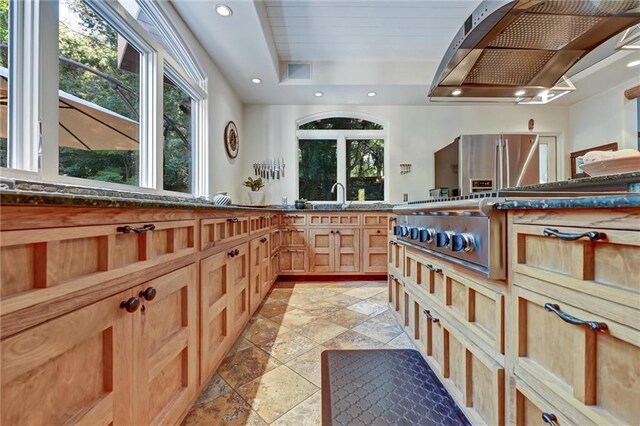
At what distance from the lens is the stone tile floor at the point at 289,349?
115cm

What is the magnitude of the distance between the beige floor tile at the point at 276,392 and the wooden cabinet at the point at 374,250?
Answer: 2067 millimetres

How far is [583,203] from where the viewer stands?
58 cm

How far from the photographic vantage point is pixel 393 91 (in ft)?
11.5

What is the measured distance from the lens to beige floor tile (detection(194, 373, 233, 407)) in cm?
121

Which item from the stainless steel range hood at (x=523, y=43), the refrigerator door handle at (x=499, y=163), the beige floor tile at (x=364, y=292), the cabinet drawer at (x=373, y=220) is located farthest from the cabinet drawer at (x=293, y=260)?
the refrigerator door handle at (x=499, y=163)

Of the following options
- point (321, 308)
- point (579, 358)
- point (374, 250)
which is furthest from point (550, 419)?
point (374, 250)

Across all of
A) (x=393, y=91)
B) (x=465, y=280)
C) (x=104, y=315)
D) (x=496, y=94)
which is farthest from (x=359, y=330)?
(x=393, y=91)

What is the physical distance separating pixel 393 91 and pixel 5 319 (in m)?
3.88

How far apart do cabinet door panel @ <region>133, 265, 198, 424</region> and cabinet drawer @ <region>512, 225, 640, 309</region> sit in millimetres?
1173

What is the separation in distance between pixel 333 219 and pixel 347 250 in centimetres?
44

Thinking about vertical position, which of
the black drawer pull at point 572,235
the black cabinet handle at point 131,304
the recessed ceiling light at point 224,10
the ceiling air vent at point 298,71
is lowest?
the black cabinet handle at point 131,304

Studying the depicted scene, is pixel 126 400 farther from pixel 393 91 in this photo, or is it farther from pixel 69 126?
pixel 393 91

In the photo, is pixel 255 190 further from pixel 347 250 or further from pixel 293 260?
pixel 347 250

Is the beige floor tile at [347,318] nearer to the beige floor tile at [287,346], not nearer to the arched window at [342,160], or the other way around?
the beige floor tile at [287,346]
